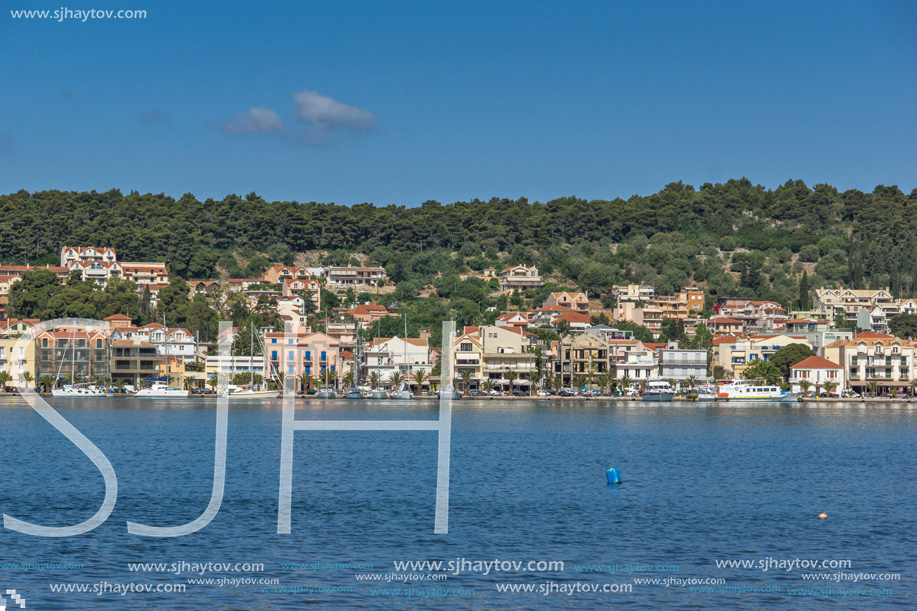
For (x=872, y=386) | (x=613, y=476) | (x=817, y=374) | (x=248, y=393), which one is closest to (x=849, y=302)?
(x=872, y=386)

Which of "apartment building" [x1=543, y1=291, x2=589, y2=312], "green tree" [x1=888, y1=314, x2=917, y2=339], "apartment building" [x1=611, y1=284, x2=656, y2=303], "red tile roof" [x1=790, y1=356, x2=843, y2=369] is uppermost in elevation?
"apartment building" [x1=611, y1=284, x2=656, y2=303]

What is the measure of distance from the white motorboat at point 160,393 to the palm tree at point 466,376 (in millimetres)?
22791

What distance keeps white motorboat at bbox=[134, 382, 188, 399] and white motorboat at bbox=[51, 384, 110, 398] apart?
108 inches

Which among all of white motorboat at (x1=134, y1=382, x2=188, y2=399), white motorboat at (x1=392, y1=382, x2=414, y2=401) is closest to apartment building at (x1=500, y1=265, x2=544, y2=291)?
white motorboat at (x1=392, y1=382, x2=414, y2=401)

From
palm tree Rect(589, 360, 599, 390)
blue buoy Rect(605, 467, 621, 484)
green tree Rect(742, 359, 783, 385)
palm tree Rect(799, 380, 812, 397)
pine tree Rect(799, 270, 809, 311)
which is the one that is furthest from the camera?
pine tree Rect(799, 270, 809, 311)

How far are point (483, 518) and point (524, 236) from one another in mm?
131176

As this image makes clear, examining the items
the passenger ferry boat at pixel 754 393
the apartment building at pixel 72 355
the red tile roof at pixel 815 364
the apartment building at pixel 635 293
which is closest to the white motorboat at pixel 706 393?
the passenger ferry boat at pixel 754 393

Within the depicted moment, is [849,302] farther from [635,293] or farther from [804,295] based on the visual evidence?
[635,293]

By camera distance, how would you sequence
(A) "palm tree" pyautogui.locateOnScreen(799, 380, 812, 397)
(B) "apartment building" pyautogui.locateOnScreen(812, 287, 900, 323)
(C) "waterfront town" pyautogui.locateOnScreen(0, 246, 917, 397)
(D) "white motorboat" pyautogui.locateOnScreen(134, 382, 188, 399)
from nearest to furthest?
(D) "white motorboat" pyautogui.locateOnScreen(134, 382, 188, 399) < (C) "waterfront town" pyautogui.locateOnScreen(0, 246, 917, 397) < (A) "palm tree" pyautogui.locateOnScreen(799, 380, 812, 397) < (B) "apartment building" pyautogui.locateOnScreen(812, 287, 900, 323)

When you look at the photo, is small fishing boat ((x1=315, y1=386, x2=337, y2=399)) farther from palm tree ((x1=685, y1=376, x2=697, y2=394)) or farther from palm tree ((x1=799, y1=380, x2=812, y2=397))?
palm tree ((x1=799, y1=380, x2=812, y2=397))

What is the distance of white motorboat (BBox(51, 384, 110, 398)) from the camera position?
83.5m

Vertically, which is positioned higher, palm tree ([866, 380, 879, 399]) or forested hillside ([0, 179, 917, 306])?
forested hillside ([0, 179, 917, 306])

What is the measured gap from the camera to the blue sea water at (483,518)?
59.2ft

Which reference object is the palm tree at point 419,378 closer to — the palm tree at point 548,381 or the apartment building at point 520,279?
the palm tree at point 548,381
